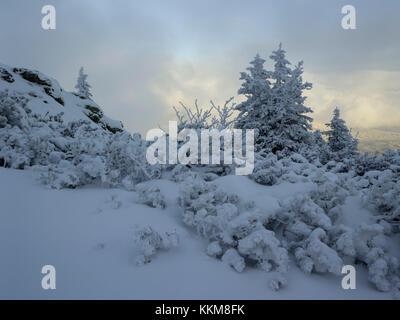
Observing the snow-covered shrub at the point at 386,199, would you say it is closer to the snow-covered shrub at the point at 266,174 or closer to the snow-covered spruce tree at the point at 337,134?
the snow-covered shrub at the point at 266,174

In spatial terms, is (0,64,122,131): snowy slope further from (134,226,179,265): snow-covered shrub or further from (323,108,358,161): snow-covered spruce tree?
(323,108,358,161): snow-covered spruce tree

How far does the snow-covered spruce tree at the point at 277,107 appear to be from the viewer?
1145cm

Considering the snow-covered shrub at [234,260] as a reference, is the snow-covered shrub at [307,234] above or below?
above

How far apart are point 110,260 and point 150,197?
3.56ft

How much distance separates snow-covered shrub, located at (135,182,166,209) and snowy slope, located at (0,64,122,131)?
9.08 meters

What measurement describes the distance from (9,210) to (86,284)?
60.4 inches

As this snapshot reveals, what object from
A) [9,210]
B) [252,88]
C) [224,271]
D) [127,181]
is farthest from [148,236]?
[252,88]

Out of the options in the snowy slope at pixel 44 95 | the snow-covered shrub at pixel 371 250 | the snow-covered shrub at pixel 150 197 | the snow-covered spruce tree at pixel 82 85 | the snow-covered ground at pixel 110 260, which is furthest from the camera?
the snow-covered spruce tree at pixel 82 85

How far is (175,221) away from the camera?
3.27 meters

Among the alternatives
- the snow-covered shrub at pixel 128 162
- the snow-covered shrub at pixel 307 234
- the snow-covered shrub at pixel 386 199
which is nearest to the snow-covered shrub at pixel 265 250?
the snow-covered shrub at pixel 307 234

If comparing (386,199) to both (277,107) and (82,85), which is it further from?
(82,85)

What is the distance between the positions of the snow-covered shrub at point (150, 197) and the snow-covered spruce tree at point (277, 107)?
797cm
